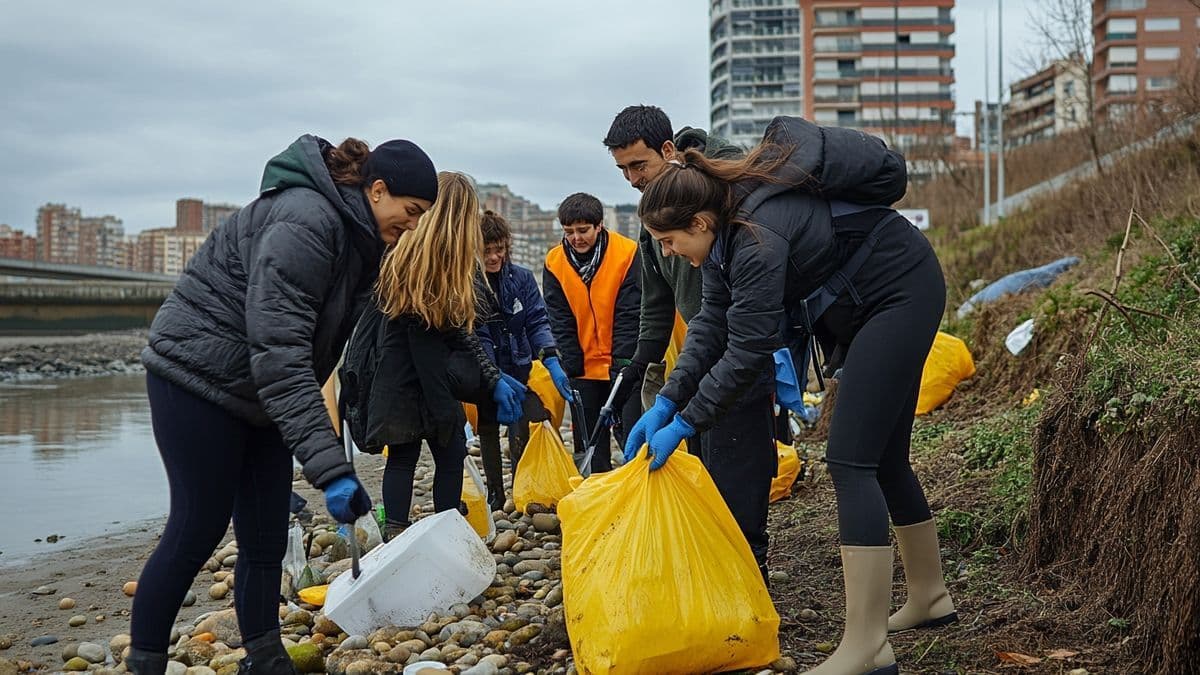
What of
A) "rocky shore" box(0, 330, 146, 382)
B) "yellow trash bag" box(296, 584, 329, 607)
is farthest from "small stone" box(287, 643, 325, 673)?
"rocky shore" box(0, 330, 146, 382)

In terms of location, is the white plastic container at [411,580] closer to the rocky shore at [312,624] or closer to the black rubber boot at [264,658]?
the rocky shore at [312,624]

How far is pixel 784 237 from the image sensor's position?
2840mm

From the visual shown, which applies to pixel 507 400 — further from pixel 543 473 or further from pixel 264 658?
pixel 264 658

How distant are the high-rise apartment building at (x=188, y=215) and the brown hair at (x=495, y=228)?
114 metres

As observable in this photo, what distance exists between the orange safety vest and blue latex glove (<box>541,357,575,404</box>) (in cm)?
33

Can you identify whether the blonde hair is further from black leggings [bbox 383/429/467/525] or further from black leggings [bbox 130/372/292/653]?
black leggings [bbox 130/372/292/653]

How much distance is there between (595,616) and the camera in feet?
9.62

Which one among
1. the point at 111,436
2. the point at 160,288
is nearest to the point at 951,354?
Result: the point at 111,436

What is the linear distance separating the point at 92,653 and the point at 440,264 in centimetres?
171

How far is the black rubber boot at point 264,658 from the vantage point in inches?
121

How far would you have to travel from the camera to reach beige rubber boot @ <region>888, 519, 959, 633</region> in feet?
10.8

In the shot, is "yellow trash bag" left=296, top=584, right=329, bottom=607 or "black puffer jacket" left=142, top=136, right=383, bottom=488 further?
"yellow trash bag" left=296, top=584, right=329, bottom=607

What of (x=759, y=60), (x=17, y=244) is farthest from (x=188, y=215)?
(x=759, y=60)

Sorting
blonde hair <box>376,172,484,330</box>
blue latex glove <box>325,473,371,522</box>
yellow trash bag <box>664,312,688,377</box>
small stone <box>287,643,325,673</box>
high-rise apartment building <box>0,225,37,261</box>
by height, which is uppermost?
high-rise apartment building <box>0,225,37,261</box>
